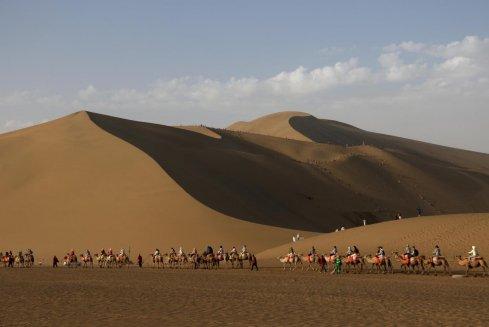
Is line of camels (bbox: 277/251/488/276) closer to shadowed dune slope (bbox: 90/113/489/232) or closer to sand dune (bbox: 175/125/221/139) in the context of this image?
shadowed dune slope (bbox: 90/113/489/232)

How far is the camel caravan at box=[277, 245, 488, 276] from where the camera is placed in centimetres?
3182

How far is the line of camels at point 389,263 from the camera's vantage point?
1247 inches

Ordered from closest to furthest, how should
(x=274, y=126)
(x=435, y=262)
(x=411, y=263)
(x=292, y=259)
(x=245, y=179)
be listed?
1. (x=435, y=262)
2. (x=411, y=263)
3. (x=292, y=259)
4. (x=245, y=179)
5. (x=274, y=126)

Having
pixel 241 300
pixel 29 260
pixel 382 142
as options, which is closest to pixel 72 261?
pixel 29 260

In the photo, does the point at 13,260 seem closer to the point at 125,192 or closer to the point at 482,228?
the point at 125,192

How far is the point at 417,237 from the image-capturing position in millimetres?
41281

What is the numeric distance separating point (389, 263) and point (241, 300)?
14.0 m

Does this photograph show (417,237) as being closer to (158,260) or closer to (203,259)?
(203,259)

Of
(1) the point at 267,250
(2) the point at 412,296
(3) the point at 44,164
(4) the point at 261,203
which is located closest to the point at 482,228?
(1) the point at 267,250

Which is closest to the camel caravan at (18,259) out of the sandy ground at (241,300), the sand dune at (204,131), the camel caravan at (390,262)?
the sandy ground at (241,300)

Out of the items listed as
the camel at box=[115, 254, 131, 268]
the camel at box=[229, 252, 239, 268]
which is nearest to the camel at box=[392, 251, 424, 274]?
the camel at box=[229, 252, 239, 268]

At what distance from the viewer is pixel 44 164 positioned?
213 feet

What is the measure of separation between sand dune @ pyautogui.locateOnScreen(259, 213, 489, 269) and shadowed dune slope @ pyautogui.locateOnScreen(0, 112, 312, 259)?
5.31 m

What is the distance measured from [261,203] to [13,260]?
25845 mm
